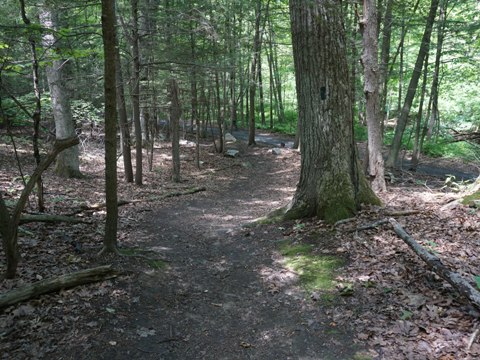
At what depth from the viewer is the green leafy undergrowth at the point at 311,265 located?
4664 mm

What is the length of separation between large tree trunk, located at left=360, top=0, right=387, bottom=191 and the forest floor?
1.62 metres

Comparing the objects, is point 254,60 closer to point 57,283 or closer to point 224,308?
point 224,308

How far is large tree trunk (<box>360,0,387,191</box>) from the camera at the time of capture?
8266 millimetres

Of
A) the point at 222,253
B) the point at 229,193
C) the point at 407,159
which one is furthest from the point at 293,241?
the point at 407,159

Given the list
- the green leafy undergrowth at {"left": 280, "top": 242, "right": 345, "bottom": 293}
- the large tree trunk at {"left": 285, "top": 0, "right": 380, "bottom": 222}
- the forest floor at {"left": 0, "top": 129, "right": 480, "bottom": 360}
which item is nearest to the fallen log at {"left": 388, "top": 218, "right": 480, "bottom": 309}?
the forest floor at {"left": 0, "top": 129, "right": 480, "bottom": 360}

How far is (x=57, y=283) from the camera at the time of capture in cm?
415

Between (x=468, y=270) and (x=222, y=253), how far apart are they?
3.81 meters

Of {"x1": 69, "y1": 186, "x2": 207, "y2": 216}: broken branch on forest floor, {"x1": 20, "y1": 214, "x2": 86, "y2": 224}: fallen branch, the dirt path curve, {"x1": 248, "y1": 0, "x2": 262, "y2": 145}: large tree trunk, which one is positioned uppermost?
{"x1": 248, "y1": 0, "x2": 262, "y2": 145}: large tree trunk

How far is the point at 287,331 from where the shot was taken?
388cm

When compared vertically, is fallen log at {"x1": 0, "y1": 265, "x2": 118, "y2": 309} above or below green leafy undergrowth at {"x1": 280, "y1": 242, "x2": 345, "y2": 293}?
above

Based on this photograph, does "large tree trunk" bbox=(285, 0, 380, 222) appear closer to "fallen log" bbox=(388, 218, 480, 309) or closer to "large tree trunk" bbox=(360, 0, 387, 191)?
"fallen log" bbox=(388, 218, 480, 309)

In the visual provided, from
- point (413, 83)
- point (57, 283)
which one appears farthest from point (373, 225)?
point (413, 83)

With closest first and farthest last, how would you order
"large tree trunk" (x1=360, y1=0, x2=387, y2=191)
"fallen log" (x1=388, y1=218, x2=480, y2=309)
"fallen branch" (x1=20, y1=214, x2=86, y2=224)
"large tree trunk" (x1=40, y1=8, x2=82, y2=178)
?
"fallen log" (x1=388, y1=218, x2=480, y2=309) → "fallen branch" (x1=20, y1=214, x2=86, y2=224) → "large tree trunk" (x1=360, y1=0, x2=387, y2=191) → "large tree trunk" (x1=40, y1=8, x2=82, y2=178)

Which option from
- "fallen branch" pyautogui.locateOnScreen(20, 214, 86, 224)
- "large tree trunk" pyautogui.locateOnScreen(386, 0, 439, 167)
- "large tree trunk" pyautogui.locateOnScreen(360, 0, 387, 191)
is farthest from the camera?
"large tree trunk" pyautogui.locateOnScreen(386, 0, 439, 167)
